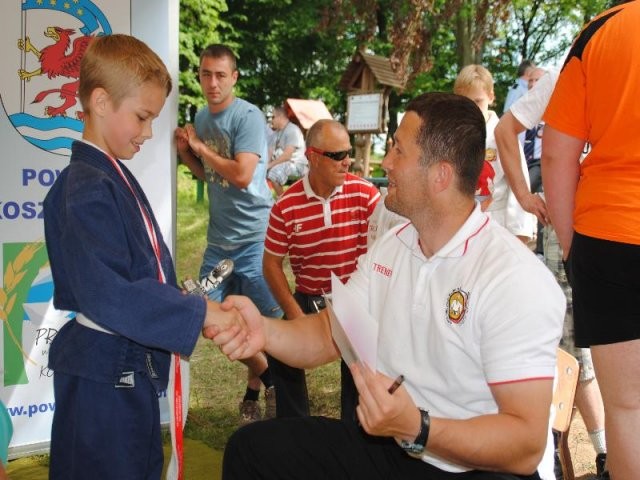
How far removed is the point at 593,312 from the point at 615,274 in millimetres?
156

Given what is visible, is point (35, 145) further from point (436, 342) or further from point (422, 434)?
point (422, 434)

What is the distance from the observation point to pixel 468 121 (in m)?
2.26

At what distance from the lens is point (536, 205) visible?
3.43 m

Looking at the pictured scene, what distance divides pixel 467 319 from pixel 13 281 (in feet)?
8.61

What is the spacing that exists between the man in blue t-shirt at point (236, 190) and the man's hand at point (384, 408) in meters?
2.73

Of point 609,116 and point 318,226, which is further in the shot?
point 318,226

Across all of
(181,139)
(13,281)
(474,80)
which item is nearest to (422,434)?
(13,281)

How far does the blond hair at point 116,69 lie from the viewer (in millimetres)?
2328

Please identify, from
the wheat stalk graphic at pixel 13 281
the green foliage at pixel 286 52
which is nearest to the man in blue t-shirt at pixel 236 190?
the wheat stalk graphic at pixel 13 281

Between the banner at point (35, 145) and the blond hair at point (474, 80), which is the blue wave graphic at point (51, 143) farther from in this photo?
the blond hair at point (474, 80)

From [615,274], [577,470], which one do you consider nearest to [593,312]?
[615,274]

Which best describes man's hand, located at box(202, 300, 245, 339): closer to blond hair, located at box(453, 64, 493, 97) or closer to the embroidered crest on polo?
the embroidered crest on polo

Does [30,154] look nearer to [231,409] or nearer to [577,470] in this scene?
[231,409]

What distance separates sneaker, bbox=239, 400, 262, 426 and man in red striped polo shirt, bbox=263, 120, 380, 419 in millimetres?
636
